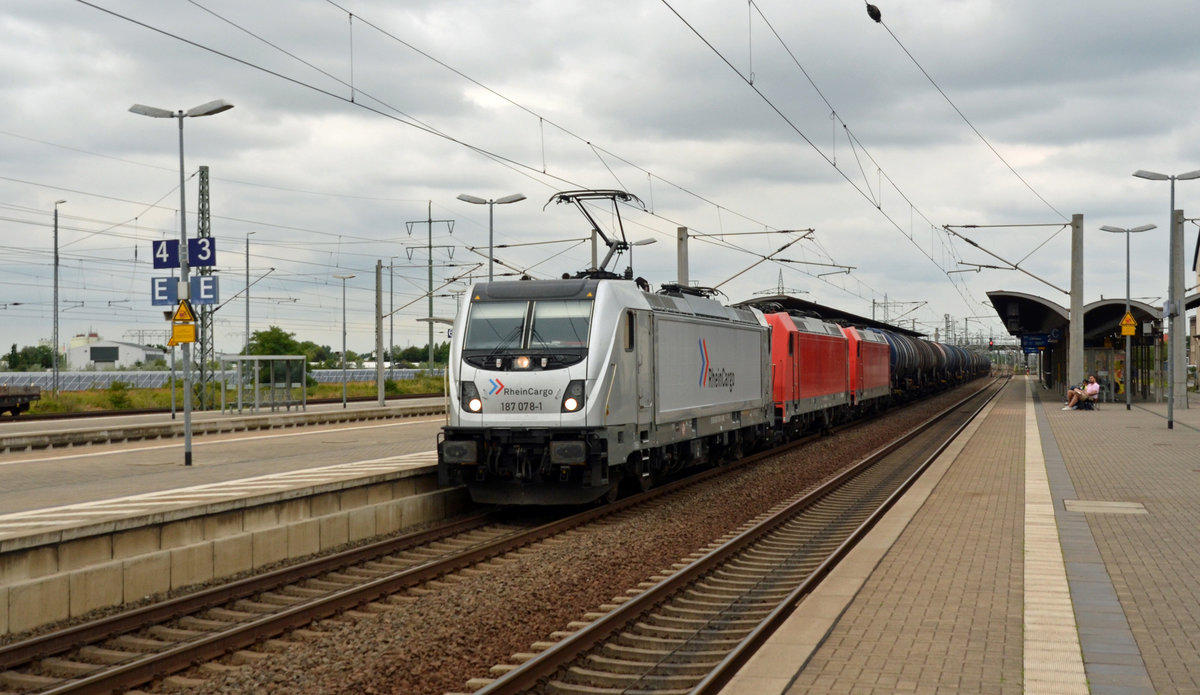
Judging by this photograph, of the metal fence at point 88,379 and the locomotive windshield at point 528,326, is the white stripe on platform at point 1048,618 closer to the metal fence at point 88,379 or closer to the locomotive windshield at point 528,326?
the locomotive windshield at point 528,326

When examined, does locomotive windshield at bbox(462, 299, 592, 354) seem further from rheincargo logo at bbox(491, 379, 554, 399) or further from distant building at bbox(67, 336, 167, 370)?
distant building at bbox(67, 336, 167, 370)

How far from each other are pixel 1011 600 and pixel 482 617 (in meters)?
4.20

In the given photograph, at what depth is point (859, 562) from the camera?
408 inches

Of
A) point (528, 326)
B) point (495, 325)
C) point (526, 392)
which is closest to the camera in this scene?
point (526, 392)

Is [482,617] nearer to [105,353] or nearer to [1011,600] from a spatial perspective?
[1011,600]

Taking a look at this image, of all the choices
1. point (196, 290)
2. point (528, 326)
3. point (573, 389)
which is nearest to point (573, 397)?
point (573, 389)

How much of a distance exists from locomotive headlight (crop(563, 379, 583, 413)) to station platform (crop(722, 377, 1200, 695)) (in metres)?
3.93

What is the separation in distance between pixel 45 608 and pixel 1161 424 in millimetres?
29853

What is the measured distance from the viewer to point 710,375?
18703 millimetres

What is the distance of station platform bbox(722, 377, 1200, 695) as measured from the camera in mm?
6578

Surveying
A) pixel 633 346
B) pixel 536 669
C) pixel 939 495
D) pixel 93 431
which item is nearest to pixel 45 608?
pixel 536 669

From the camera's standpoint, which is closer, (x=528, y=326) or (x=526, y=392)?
(x=526, y=392)

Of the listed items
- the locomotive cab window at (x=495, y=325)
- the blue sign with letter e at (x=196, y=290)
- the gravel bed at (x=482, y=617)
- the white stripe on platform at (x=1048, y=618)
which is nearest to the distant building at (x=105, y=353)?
the blue sign with letter e at (x=196, y=290)

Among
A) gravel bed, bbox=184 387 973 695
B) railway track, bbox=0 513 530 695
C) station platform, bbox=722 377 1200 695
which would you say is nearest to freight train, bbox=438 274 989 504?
gravel bed, bbox=184 387 973 695
